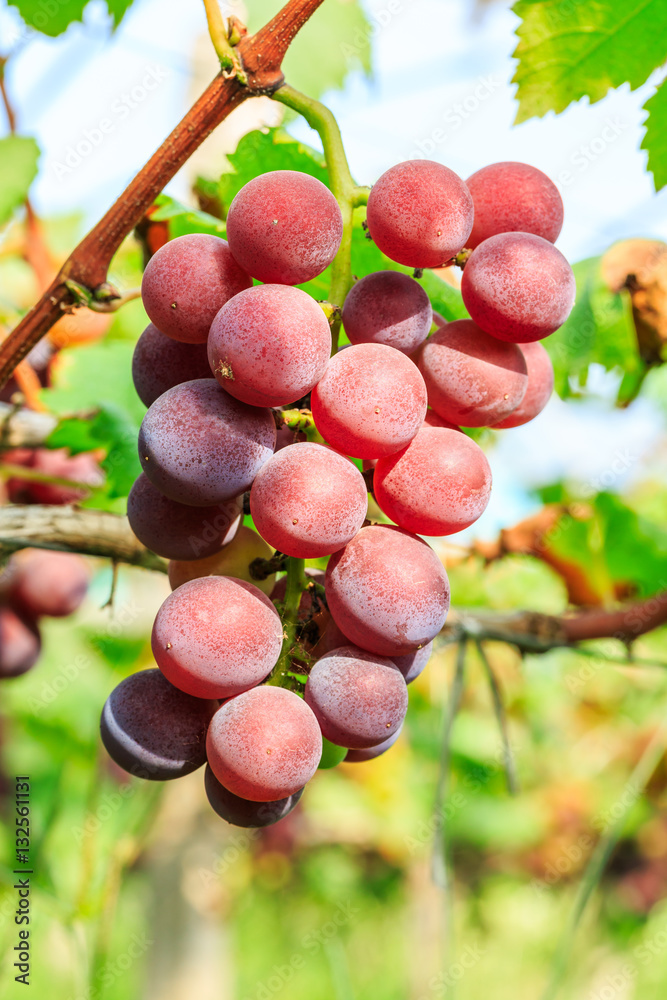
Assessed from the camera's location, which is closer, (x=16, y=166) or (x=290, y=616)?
(x=290, y=616)

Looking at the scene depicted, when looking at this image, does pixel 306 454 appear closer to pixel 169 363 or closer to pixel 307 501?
pixel 307 501

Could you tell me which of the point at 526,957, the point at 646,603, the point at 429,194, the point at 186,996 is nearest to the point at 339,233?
the point at 429,194

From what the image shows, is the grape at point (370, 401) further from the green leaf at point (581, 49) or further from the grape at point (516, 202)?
the green leaf at point (581, 49)

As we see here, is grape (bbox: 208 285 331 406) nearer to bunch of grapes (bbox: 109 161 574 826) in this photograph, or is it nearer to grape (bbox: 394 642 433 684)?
bunch of grapes (bbox: 109 161 574 826)

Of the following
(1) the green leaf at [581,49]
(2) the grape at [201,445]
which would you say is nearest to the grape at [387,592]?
(2) the grape at [201,445]

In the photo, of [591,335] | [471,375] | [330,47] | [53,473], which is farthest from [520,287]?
[53,473]

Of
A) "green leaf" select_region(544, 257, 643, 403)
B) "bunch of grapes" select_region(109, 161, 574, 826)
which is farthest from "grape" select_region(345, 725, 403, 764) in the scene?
"green leaf" select_region(544, 257, 643, 403)
